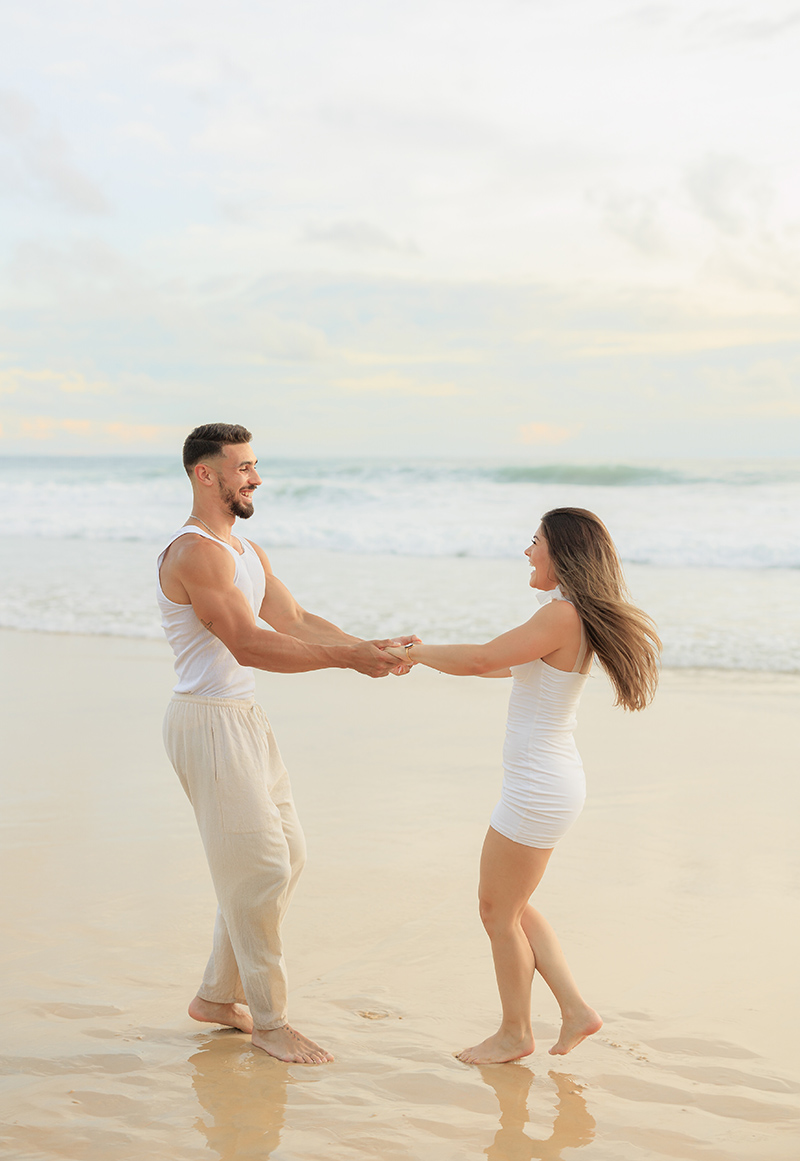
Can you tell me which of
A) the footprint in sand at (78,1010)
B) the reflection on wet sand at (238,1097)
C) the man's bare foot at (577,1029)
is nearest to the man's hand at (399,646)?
the man's bare foot at (577,1029)

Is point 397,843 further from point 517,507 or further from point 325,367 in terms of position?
point 325,367

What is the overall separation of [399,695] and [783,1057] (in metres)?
5.68

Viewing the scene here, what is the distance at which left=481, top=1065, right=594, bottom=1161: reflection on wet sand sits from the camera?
2918 mm

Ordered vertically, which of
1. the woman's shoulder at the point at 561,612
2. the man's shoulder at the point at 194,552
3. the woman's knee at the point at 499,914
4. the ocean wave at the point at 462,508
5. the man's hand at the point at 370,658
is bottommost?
the woman's knee at the point at 499,914

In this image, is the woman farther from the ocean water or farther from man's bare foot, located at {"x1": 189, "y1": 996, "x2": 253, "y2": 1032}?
the ocean water

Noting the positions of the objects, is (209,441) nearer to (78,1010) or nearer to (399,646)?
(399,646)

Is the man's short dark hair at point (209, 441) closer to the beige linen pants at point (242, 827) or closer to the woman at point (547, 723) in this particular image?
the beige linen pants at point (242, 827)

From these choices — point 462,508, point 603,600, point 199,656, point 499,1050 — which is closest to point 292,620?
point 199,656

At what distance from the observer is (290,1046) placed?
345 cm

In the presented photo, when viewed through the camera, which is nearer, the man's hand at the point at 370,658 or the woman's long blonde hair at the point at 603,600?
the woman's long blonde hair at the point at 603,600

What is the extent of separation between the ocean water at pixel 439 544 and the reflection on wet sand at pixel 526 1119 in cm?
718

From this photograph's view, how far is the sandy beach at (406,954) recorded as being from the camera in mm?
3061

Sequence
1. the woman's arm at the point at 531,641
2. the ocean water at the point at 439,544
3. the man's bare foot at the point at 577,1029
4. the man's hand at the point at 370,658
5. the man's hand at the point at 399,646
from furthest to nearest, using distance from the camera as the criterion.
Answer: the ocean water at the point at 439,544 < the man's hand at the point at 399,646 < the man's hand at the point at 370,658 < the man's bare foot at the point at 577,1029 < the woman's arm at the point at 531,641

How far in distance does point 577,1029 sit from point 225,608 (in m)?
1.90
